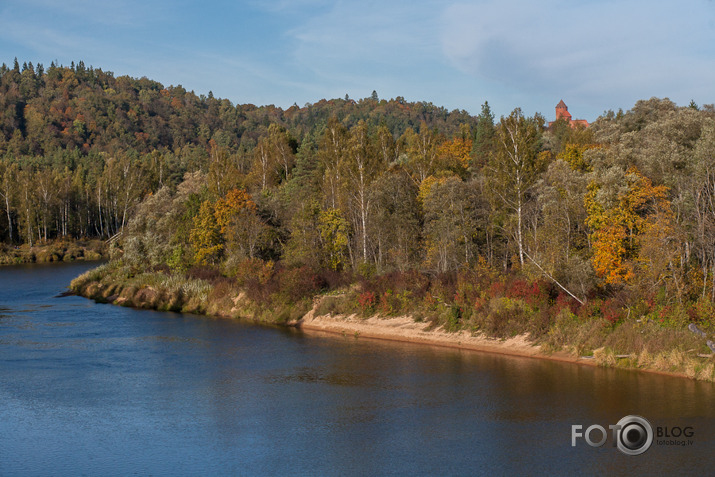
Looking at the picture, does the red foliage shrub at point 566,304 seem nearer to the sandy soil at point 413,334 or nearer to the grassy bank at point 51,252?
the sandy soil at point 413,334

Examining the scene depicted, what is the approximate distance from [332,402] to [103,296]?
41.8 metres

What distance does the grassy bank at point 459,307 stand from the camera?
33.6 m

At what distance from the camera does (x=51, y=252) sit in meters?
110

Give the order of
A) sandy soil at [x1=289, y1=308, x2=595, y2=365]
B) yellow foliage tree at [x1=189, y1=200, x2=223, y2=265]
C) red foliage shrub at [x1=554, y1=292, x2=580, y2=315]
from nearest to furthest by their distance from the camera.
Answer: red foliage shrub at [x1=554, y1=292, x2=580, y2=315], sandy soil at [x1=289, y1=308, x2=595, y2=365], yellow foliage tree at [x1=189, y1=200, x2=223, y2=265]

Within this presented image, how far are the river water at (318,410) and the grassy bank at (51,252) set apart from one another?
224 feet

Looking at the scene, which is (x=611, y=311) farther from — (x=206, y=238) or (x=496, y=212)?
(x=206, y=238)

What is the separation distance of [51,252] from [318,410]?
9292 cm

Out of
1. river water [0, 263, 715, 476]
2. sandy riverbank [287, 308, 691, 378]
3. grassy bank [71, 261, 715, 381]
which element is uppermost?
grassy bank [71, 261, 715, 381]

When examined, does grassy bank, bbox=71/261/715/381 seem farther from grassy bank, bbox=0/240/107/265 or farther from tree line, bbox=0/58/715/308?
grassy bank, bbox=0/240/107/265

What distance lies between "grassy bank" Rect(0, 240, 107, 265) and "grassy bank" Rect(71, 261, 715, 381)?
4426 centimetres

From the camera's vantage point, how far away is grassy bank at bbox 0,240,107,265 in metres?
107

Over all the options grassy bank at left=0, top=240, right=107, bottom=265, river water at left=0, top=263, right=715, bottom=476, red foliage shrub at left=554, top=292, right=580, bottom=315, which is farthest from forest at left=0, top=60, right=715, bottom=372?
grassy bank at left=0, top=240, right=107, bottom=265

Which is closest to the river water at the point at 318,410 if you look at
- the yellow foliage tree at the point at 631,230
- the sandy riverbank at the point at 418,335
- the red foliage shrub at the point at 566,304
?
the sandy riverbank at the point at 418,335

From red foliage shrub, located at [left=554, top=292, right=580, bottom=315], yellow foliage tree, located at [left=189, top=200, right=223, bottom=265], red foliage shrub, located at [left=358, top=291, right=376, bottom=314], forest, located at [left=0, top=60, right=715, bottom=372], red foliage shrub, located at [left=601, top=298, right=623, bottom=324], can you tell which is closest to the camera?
red foliage shrub, located at [left=601, top=298, right=623, bottom=324]
